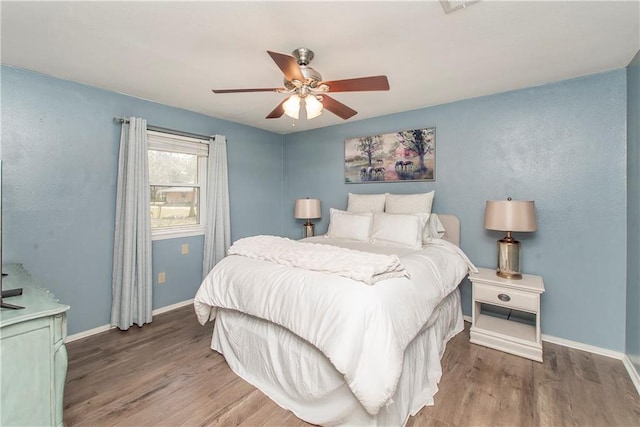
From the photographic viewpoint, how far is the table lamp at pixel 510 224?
2.40m

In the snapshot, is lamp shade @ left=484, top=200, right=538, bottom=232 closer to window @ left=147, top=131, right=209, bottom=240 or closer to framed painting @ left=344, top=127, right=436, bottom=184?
framed painting @ left=344, top=127, right=436, bottom=184

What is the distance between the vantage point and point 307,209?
12.9ft

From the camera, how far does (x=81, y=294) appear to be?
2.64m

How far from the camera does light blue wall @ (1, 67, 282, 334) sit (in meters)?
2.29

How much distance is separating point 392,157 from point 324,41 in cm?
190

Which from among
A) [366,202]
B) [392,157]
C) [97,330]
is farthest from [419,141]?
[97,330]

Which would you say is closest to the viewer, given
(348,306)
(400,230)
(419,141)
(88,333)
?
(348,306)

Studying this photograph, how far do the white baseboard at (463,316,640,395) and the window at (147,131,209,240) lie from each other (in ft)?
12.6

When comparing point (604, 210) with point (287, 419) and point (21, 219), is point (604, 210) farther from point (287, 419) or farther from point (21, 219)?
point (21, 219)

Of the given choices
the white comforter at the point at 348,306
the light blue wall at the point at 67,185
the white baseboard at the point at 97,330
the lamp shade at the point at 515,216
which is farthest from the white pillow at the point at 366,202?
the white baseboard at the point at 97,330

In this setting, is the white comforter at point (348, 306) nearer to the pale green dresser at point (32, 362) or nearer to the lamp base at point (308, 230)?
the pale green dresser at point (32, 362)

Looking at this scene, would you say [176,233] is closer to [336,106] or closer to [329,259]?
[329,259]

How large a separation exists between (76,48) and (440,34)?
248 centimetres

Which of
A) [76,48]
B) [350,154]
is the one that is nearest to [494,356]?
[350,154]
